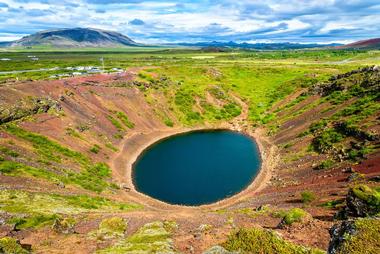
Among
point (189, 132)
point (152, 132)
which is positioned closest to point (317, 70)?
point (189, 132)

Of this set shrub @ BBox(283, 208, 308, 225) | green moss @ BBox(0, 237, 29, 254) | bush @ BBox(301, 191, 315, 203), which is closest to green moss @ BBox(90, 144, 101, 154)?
bush @ BBox(301, 191, 315, 203)

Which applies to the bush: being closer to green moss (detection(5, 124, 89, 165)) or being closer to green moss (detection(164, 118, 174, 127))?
green moss (detection(5, 124, 89, 165))

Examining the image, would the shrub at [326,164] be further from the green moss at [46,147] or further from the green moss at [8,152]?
the green moss at [8,152]

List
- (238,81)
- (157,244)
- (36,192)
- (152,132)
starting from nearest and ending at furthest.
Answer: (157,244) → (36,192) → (152,132) → (238,81)

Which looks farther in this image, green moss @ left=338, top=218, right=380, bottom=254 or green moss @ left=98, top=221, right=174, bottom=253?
green moss @ left=98, top=221, right=174, bottom=253

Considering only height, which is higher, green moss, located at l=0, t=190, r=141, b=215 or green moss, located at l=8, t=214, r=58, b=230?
green moss, located at l=8, t=214, r=58, b=230

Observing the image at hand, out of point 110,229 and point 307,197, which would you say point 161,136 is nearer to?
point 307,197

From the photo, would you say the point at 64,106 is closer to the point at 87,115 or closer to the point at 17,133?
the point at 87,115
